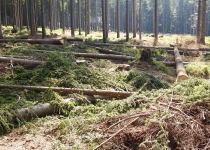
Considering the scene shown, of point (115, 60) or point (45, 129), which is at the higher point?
point (115, 60)

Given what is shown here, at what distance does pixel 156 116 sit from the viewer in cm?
486

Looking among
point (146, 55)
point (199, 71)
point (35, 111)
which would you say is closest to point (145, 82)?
point (35, 111)

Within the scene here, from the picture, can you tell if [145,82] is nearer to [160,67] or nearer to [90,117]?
[90,117]

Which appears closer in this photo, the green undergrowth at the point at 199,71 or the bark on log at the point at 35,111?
the bark on log at the point at 35,111

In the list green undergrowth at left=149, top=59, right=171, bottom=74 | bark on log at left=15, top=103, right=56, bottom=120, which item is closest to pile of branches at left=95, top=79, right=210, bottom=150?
bark on log at left=15, top=103, right=56, bottom=120

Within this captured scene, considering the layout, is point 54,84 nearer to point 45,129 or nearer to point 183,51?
point 45,129

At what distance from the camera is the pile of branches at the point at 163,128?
431cm

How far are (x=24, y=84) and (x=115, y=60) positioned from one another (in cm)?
765

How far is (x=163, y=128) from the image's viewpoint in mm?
4496

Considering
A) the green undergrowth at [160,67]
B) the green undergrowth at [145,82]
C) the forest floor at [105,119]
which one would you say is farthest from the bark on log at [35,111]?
the green undergrowth at [160,67]

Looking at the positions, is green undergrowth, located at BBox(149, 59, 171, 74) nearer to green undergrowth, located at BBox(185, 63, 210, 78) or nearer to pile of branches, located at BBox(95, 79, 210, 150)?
A: green undergrowth, located at BBox(185, 63, 210, 78)

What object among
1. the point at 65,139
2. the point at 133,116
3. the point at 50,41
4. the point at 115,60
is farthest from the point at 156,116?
the point at 50,41

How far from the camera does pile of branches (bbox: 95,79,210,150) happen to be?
4.31 m

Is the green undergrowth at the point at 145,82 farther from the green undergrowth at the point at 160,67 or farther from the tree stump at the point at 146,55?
the tree stump at the point at 146,55
